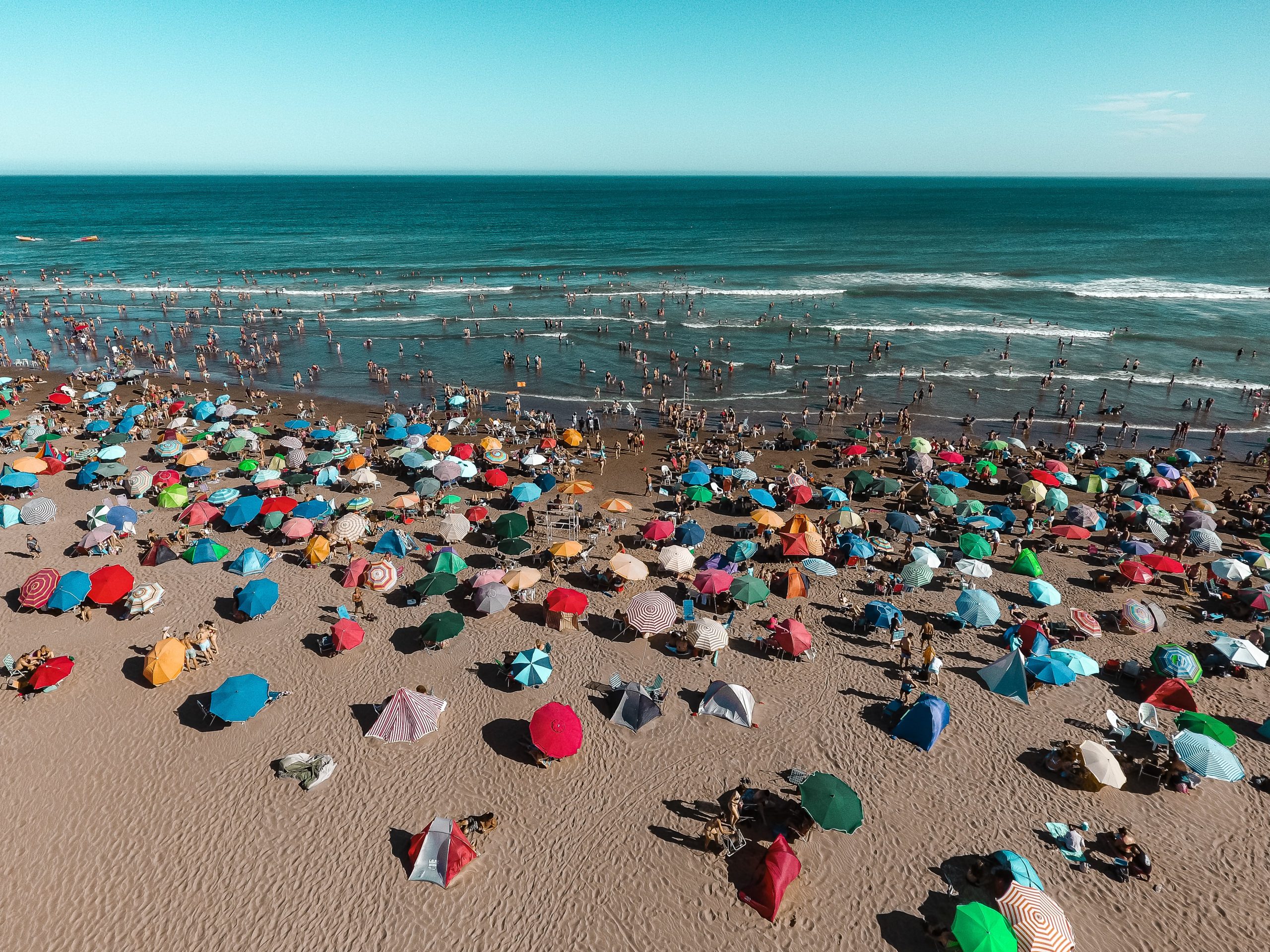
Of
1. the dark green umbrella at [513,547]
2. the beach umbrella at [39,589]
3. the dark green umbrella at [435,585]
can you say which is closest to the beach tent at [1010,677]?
the dark green umbrella at [513,547]

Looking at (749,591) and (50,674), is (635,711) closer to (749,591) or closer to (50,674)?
(749,591)

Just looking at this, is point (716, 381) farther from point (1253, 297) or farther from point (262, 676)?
point (1253, 297)

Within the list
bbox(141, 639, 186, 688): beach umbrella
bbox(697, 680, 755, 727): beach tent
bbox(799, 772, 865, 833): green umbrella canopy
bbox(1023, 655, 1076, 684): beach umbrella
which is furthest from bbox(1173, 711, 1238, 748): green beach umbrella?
bbox(141, 639, 186, 688): beach umbrella

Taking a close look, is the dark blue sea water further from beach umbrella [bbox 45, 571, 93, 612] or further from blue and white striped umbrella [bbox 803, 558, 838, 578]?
beach umbrella [bbox 45, 571, 93, 612]

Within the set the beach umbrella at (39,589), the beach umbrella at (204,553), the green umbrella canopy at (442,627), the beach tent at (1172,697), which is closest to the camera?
the beach tent at (1172,697)

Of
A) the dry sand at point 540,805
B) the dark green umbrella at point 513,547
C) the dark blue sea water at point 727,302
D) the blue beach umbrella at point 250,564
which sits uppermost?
the dark blue sea water at point 727,302

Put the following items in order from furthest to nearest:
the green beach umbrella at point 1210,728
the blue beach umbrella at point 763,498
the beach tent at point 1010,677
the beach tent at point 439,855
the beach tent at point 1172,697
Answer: the blue beach umbrella at point 763,498 → the beach tent at point 1010,677 → the beach tent at point 1172,697 → the green beach umbrella at point 1210,728 → the beach tent at point 439,855

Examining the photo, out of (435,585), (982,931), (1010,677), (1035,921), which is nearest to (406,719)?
(435,585)

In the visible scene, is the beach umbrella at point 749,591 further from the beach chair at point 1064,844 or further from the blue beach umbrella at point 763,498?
the beach chair at point 1064,844
